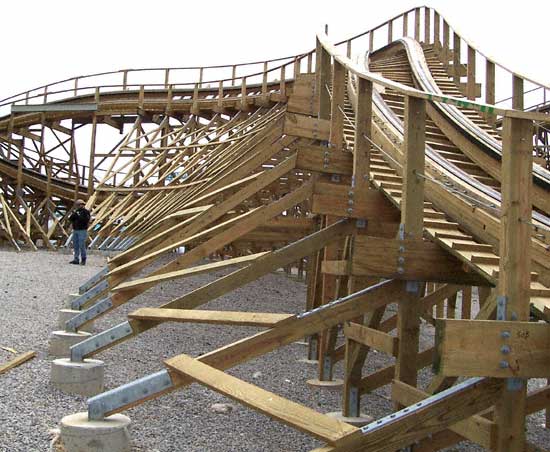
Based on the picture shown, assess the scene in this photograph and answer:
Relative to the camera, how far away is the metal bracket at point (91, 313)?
6996 mm

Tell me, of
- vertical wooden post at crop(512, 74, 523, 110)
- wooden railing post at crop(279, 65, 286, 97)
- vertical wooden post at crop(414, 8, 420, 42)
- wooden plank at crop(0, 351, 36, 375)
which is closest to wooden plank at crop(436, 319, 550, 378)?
wooden plank at crop(0, 351, 36, 375)

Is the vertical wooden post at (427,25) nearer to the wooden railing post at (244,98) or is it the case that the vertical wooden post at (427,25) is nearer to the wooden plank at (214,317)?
the wooden railing post at (244,98)

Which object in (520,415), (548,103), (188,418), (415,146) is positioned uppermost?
(548,103)

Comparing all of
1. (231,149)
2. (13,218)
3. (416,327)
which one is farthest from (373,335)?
(13,218)

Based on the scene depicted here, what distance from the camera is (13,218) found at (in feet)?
64.6

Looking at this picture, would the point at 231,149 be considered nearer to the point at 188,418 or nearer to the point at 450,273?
the point at 188,418

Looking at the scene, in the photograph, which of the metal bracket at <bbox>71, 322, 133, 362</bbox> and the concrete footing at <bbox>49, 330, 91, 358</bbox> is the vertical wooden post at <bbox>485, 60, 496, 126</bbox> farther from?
the metal bracket at <bbox>71, 322, 133, 362</bbox>

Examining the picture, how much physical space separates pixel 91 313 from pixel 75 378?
117 cm

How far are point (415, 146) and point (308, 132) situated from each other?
2570mm

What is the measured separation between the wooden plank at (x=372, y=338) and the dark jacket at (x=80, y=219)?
10.7 metres

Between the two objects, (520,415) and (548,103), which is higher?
(548,103)

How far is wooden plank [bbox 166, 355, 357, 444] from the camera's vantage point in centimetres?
336

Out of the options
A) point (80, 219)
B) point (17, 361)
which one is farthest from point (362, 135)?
point (80, 219)

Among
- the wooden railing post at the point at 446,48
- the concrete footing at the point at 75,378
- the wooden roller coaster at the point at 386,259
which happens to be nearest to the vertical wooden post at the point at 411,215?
the wooden roller coaster at the point at 386,259
